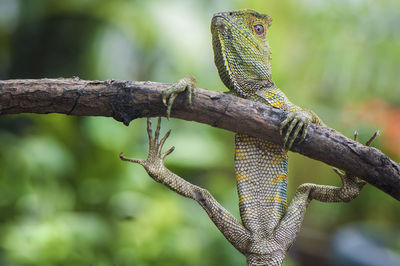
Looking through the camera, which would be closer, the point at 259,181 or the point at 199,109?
the point at 199,109

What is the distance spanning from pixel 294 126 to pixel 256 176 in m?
0.33

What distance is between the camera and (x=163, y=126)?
5316mm

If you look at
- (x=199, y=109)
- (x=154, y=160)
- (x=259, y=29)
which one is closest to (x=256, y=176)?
(x=199, y=109)

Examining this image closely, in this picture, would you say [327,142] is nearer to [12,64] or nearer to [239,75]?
[239,75]

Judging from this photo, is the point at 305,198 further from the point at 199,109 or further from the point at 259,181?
the point at 199,109

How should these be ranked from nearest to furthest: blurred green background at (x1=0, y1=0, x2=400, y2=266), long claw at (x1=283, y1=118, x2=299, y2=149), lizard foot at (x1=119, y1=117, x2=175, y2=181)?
1. long claw at (x1=283, y1=118, x2=299, y2=149)
2. lizard foot at (x1=119, y1=117, x2=175, y2=181)
3. blurred green background at (x1=0, y1=0, x2=400, y2=266)

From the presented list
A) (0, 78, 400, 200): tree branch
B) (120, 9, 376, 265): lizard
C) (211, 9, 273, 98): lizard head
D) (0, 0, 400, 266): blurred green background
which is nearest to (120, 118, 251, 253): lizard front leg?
(120, 9, 376, 265): lizard

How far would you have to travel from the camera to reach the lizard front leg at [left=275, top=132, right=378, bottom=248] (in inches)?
67.8

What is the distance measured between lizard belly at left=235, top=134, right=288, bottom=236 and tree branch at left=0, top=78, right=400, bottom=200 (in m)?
0.21

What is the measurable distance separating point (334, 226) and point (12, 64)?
468 centimetres

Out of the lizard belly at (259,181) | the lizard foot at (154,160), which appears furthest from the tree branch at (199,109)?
the lizard foot at (154,160)

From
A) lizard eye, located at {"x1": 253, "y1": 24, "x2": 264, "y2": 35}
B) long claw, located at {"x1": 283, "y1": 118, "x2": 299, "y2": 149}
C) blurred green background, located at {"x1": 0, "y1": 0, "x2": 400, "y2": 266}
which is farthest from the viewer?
blurred green background, located at {"x1": 0, "y1": 0, "x2": 400, "y2": 266}

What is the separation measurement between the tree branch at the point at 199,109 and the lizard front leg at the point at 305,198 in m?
0.26

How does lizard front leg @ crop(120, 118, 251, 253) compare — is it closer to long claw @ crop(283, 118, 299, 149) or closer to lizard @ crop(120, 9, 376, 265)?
lizard @ crop(120, 9, 376, 265)
